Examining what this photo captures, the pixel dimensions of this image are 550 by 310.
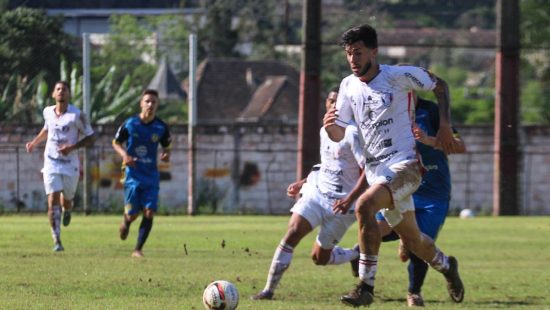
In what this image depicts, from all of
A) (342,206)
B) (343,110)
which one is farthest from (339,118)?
(342,206)

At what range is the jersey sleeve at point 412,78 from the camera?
10344mm

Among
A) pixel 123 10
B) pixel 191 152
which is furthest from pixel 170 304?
pixel 123 10

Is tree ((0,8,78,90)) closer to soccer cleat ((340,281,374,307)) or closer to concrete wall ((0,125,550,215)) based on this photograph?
concrete wall ((0,125,550,215))

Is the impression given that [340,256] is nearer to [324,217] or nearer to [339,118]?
[324,217]

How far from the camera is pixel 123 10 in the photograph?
55.7m

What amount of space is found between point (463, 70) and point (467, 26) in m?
68.6

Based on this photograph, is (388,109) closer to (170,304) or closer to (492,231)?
(170,304)

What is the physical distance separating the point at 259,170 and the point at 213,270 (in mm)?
18315

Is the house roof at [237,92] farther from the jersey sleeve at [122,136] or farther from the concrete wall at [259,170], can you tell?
the jersey sleeve at [122,136]

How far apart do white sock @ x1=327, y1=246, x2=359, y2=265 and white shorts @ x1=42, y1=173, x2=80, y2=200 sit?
600 cm

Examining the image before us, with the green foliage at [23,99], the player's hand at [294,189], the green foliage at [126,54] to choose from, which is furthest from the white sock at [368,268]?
the green foliage at [23,99]

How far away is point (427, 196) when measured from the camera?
1186cm

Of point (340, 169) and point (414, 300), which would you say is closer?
point (414, 300)

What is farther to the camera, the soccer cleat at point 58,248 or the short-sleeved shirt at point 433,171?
the soccer cleat at point 58,248
